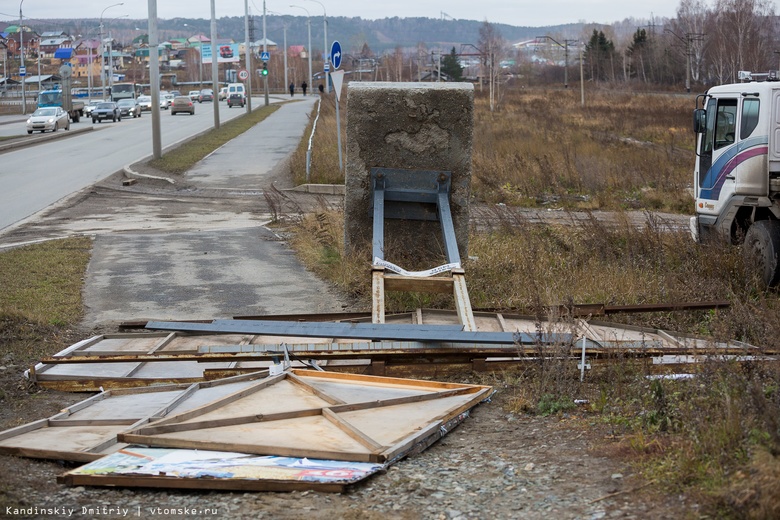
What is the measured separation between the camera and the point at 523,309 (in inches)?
364

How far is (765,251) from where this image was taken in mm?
11031

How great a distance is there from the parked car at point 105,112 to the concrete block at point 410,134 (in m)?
53.7

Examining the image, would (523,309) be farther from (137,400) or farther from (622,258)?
(137,400)

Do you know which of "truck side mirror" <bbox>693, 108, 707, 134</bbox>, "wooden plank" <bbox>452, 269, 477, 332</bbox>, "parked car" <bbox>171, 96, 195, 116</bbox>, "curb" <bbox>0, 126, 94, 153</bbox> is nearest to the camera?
"wooden plank" <bbox>452, 269, 477, 332</bbox>

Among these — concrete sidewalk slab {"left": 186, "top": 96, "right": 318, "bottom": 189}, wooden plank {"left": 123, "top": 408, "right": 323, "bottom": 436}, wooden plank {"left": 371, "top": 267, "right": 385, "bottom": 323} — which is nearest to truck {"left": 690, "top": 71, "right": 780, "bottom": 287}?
wooden plank {"left": 371, "top": 267, "right": 385, "bottom": 323}

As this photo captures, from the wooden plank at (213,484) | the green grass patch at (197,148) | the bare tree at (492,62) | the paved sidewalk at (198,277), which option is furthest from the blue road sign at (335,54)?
the bare tree at (492,62)

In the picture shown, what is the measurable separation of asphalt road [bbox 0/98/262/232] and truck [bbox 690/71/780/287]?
12.8 m

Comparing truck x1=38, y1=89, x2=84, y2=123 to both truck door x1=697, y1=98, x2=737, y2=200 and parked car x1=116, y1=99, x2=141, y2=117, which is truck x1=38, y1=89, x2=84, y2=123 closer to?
parked car x1=116, y1=99, x2=141, y2=117

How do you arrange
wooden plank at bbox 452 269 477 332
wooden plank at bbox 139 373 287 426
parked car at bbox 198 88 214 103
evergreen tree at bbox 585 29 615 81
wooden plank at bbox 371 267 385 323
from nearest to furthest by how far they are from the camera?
wooden plank at bbox 139 373 287 426 < wooden plank at bbox 452 269 477 332 < wooden plank at bbox 371 267 385 323 < parked car at bbox 198 88 214 103 < evergreen tree at bbox 585 29 615 81

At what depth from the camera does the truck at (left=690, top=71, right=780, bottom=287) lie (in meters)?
11.3

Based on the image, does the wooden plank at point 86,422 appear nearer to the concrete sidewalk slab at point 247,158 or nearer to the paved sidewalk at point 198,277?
the paved sidewalk at point 198,277

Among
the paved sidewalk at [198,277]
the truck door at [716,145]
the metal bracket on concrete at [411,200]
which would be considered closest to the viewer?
the metal bracket on concrete at [411,200]

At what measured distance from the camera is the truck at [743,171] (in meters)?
11.3

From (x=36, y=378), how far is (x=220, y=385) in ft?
5.21
